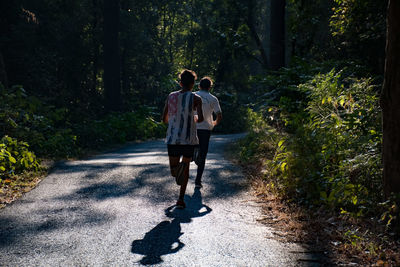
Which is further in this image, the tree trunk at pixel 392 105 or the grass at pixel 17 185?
the grass at pixel 17 185

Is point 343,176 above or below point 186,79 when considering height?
below

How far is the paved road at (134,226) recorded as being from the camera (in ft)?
15.0

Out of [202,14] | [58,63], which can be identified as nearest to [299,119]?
[58,63]

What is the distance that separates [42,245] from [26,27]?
1744 centimetres

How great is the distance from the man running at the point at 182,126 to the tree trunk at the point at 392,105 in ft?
9.03

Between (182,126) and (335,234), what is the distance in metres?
2.72

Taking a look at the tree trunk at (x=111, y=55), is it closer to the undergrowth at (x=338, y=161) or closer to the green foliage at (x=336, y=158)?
the undergrowth at (x=338, y=161)

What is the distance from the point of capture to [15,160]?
8602 mm

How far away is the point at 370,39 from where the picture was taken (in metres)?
10.5

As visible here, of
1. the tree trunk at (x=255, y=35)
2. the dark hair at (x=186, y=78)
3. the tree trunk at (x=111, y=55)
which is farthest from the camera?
the tree trunk at (x=255, y=35)

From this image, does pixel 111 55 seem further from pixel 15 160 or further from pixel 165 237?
pixel 165 237

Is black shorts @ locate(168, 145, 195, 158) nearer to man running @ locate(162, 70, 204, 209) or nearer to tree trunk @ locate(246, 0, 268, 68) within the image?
man running @ locate(162, 70, 204, 209)

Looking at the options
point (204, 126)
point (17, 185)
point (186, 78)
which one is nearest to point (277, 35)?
point (204, 126)

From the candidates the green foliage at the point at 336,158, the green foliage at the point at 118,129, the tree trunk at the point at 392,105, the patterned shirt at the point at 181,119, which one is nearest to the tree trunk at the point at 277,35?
the green foliage at the point at 118,129
